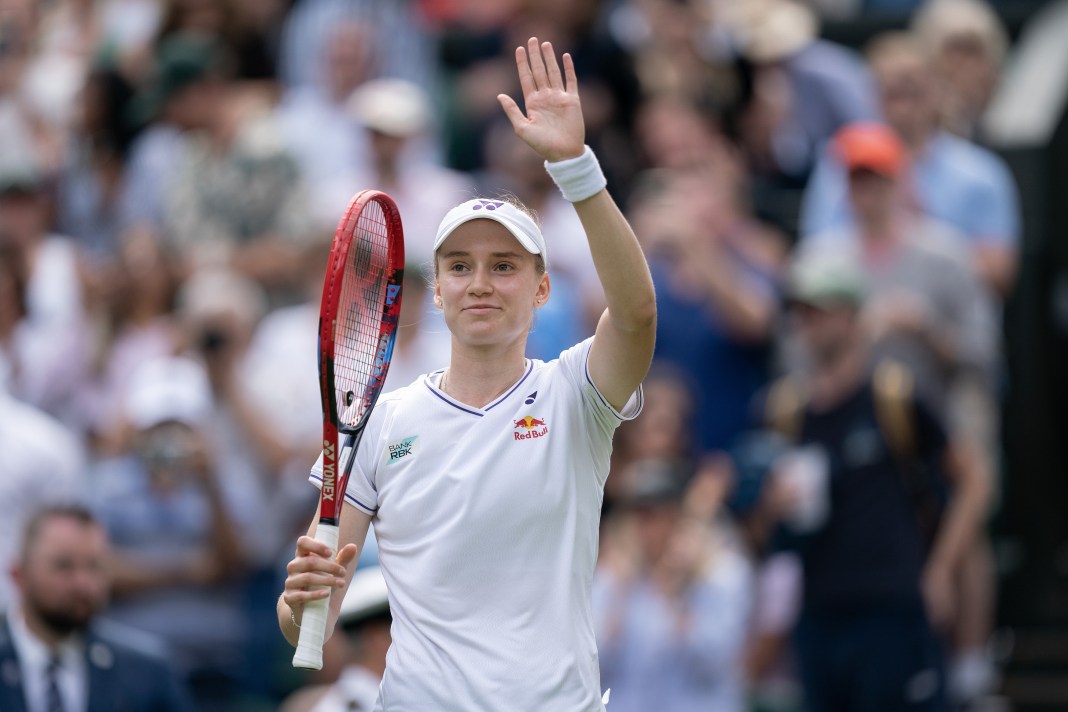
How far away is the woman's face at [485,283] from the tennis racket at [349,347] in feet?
0.76

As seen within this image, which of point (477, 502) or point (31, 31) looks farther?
point (31, 31)

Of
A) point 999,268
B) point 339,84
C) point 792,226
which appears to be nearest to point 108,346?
point 339,84

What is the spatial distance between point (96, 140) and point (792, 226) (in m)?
4.23

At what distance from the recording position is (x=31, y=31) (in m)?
13.6

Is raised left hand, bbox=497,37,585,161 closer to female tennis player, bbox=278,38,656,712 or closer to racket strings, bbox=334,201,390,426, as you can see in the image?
female tennis player, bbox=278,38,656,712

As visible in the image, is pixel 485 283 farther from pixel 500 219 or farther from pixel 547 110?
pixel 547 110

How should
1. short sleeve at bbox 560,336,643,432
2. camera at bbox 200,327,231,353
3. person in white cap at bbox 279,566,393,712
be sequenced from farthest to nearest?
camera at bbox 200,327,231,353 < person in white cap at bbox 279,566,393,712 < short sleeve at bbox 560,336,643,432

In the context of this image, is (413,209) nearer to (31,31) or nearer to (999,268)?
(999,268)

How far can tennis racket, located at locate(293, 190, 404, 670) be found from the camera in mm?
4164

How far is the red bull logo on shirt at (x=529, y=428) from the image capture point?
4.25 meters

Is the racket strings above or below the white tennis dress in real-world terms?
above

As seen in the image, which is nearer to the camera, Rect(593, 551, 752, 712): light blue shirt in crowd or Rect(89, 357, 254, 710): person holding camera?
Rect(593, 551, 752, 712): light blue shirt in crowd

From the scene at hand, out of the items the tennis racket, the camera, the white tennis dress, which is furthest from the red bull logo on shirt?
the camera

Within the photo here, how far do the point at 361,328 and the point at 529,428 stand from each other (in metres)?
0.61
